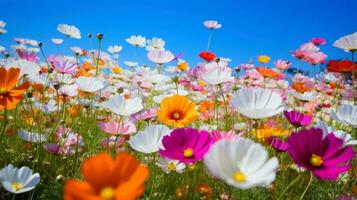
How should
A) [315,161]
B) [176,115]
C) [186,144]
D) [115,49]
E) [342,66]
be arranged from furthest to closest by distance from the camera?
[115,49]
[342,66]
[176,115]
[186,144]
[315,161]

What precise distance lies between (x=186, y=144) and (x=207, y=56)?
137 cm

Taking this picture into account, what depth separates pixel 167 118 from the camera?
4.30 ft

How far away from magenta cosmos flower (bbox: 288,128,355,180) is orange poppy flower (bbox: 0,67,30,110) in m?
0.75

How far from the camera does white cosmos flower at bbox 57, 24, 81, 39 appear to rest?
258 cm

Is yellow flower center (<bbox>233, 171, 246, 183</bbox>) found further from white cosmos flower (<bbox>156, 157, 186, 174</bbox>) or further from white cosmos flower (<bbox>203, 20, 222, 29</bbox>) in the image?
white cosmos flower (<bbox>203, 20, 222, 29</bbox>)

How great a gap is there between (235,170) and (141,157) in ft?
3.46

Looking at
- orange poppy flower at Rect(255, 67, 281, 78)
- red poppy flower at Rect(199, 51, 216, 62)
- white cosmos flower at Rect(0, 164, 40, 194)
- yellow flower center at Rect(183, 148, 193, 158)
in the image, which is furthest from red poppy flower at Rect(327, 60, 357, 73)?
white cosmos flower at Rect(0, 164, 40, 194)

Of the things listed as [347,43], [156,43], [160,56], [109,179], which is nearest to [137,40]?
[156,43]

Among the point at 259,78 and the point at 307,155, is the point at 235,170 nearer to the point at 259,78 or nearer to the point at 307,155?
the point at 307,155

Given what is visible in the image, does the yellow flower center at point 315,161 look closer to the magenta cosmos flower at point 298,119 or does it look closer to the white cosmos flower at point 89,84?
the magenta cosmos flower at point 298,119

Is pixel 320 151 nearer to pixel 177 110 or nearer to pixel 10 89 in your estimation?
pixel 177 110

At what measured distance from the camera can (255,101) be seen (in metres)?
0.97

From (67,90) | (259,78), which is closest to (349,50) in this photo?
(259,78)

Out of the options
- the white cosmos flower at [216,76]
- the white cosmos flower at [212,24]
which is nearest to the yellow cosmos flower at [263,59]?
the white cosmos flower at [212,24]
